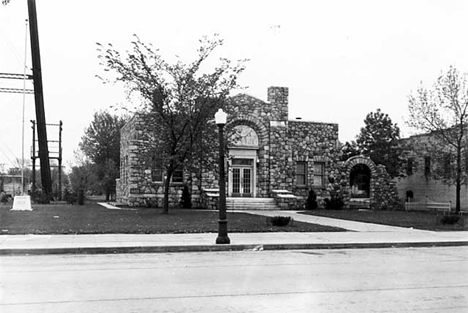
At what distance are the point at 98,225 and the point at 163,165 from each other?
6.39 meters

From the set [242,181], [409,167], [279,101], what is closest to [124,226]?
[242,181]

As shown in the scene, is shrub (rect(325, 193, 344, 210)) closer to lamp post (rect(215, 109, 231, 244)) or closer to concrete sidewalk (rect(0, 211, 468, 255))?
concrete sidewalk (rect(0, 211, 468, 255))

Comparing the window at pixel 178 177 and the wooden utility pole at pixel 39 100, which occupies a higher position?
the wooden utility pole at pixel 39 100

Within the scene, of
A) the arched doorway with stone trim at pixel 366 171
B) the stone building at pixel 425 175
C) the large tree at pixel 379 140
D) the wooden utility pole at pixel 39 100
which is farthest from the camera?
the large tree at pixel 379 140

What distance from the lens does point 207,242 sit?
1495 centimetres

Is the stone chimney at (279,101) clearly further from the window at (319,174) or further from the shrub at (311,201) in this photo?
the shrub at (311,201)

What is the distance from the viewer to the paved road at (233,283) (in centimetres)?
708

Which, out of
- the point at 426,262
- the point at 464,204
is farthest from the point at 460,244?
the point at 464,204

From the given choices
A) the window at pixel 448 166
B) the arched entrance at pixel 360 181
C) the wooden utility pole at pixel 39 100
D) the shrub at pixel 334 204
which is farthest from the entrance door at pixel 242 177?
the window at pixel 448 166

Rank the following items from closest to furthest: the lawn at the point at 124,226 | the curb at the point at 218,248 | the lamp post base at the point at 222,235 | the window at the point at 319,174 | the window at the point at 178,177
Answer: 1. the curb at the point at 218,248
2. the lamp post base at the point at 222,235
3. the lawn at the point at 124,226
4. the window at the point at 178,177
5. the window at the point at 319,174

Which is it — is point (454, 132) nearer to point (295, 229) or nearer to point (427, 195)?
point (427, 195)

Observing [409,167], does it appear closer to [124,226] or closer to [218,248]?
[124,226]

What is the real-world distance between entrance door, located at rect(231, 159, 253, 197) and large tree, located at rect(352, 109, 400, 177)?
20.7 meters

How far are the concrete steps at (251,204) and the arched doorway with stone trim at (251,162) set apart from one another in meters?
1.00
